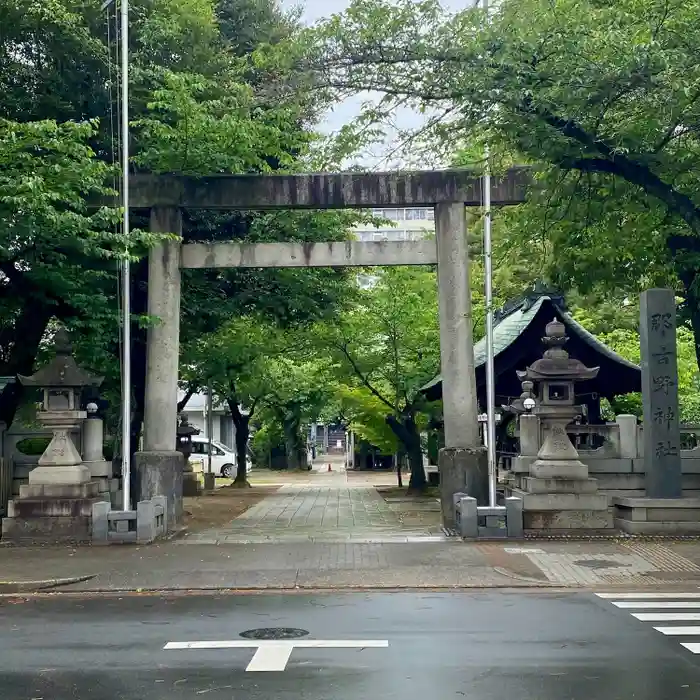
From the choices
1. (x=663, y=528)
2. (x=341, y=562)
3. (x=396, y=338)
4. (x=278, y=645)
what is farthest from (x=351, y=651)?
(x=396, y=338)

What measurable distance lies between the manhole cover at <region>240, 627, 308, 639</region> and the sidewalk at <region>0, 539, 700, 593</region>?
2.90 metres

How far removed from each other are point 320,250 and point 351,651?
38.2 feet

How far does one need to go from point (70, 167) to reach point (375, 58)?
222 inches

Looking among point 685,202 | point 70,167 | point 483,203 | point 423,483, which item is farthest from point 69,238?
→ point 423,483

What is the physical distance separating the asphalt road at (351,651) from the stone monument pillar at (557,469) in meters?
5.61

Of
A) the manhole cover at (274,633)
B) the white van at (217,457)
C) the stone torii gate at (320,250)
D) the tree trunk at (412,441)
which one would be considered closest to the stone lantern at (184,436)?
the tree trunk at (412,441)

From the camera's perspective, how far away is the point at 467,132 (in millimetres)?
13820

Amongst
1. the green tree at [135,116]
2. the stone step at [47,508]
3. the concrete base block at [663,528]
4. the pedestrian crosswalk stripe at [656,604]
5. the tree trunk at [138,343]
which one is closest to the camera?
the pedestrian crosswalk stripe at [656,604]

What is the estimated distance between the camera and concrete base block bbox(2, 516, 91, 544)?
1658cm

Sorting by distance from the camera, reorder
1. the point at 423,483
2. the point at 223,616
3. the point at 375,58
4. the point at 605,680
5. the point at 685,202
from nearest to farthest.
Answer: the point at 605,680, the point at 223,616, the point at 685,202, the point at 375,58, the point at 423,483

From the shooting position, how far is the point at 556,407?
17.6 metres

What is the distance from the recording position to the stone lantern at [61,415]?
56.0ft

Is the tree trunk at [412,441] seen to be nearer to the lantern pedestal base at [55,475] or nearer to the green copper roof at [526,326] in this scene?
the green copper roof at [526,326]

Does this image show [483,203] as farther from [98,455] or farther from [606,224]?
[98,455]
